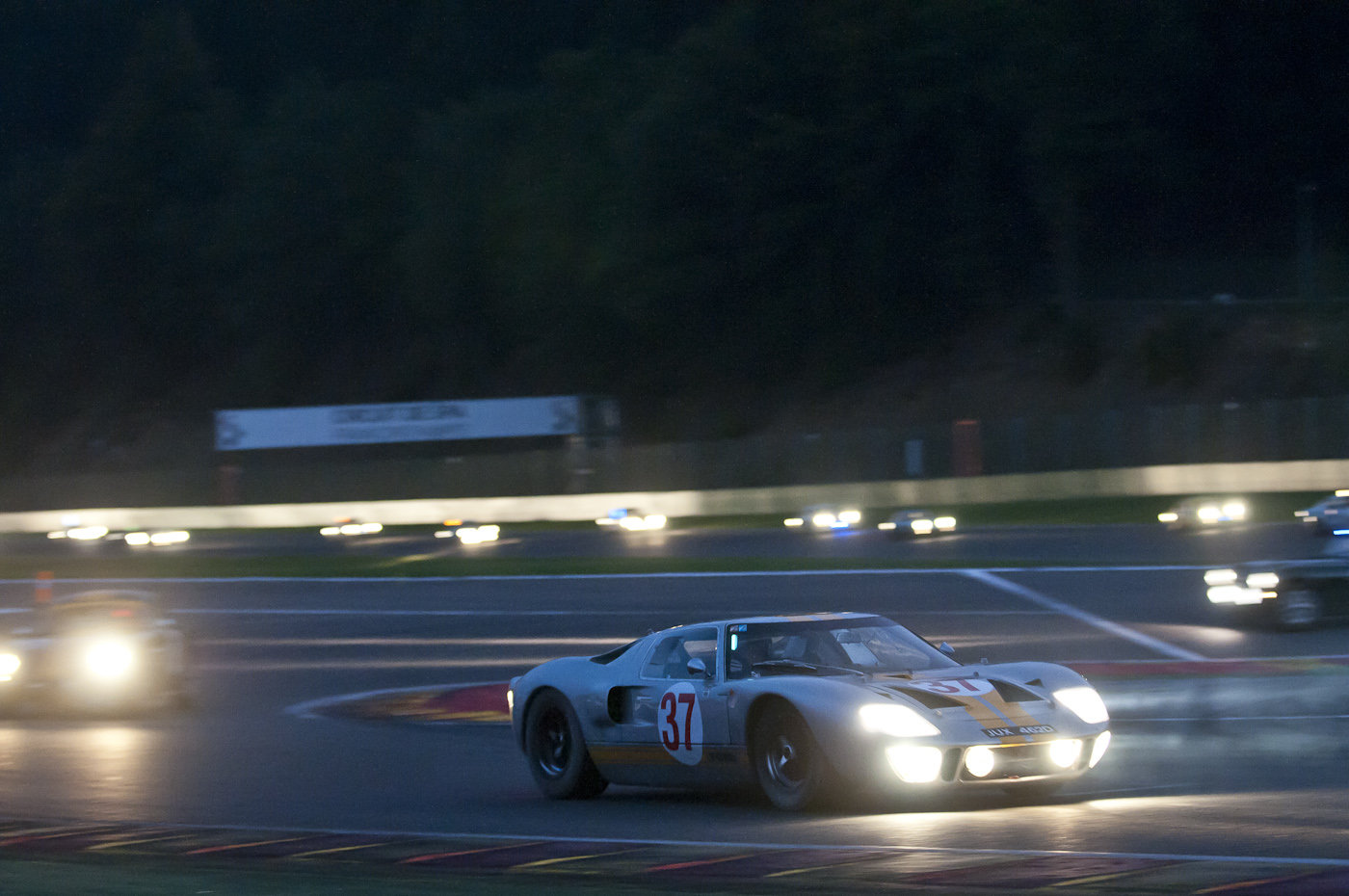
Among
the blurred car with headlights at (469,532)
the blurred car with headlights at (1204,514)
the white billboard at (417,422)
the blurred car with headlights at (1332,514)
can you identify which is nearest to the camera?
the blurred car with headlights at (1332,514)

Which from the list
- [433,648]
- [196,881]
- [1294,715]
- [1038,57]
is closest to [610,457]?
[1038,57]

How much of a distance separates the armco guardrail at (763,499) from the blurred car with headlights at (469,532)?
629cm

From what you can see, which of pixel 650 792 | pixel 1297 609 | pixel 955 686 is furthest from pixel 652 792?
pixel 1297 609

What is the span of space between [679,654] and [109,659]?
8.48 m

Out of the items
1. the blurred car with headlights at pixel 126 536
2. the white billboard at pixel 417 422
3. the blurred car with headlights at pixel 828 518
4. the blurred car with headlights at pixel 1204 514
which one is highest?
the white billboard at pixel 417 422

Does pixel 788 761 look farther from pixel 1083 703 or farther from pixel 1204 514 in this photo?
pixel 1204 514

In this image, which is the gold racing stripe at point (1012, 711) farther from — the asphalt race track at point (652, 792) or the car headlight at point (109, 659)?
the car headlight at point (109, 659)

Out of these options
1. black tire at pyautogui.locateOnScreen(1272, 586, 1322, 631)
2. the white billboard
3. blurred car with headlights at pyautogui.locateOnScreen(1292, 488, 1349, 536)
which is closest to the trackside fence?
the white billboard

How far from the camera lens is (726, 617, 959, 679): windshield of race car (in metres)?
8.94

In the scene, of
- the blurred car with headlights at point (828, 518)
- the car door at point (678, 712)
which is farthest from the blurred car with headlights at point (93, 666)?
the blurred car with headlights at point (828, 518)

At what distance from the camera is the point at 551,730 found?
10.2 meters

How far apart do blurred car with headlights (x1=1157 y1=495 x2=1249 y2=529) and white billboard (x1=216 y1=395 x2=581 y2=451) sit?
30579mm

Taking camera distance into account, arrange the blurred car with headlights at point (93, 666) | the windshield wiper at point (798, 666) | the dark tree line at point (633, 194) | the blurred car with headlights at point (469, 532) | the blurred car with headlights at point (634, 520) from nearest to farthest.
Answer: the windshield wiper at point (798, 666) → the blurred car with headlights at point (93, 666) → the blurred car with headlights at point (469, 532) → the blurred car with headlights at point (634, 520) → the dark tree line at point (633, 194)

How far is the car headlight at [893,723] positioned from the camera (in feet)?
26.4
